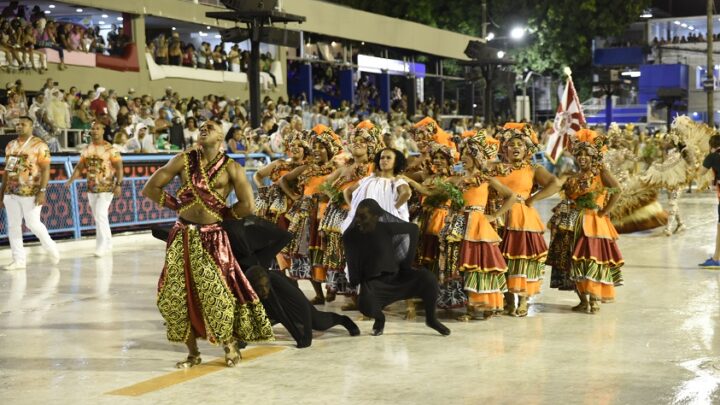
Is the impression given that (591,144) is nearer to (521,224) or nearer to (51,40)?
(521,224)

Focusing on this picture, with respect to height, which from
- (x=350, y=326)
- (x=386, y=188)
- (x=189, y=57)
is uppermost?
(x=189, y=57)

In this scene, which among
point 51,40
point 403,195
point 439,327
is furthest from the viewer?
point 51,40

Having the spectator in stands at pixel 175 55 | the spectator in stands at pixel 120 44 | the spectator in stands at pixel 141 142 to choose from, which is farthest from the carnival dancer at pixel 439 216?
the spectator in stands at pixel 175 55

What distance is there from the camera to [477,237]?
996 cm

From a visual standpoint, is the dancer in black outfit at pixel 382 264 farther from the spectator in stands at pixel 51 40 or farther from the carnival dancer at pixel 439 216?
the spectator in stands at pixel 51 40

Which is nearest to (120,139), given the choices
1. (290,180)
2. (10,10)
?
(10,10)

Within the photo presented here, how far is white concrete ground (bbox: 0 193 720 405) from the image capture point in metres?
7.12

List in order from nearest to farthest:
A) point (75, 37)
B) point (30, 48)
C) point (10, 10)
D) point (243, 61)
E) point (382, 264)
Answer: point (382, 264), point (30, 48), point (10, 10), point (75, 37), point (243, 61)

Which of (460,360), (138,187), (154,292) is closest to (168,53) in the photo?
(138,187)

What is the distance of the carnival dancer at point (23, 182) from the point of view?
44.7 feet

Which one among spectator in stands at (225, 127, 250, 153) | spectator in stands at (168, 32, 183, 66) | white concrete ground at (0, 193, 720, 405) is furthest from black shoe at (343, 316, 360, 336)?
spectator in stands at (168, 32, 183, 66)

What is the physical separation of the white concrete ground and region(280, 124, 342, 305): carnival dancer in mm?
453

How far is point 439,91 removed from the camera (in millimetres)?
46594

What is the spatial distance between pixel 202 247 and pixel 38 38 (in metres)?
17.8
